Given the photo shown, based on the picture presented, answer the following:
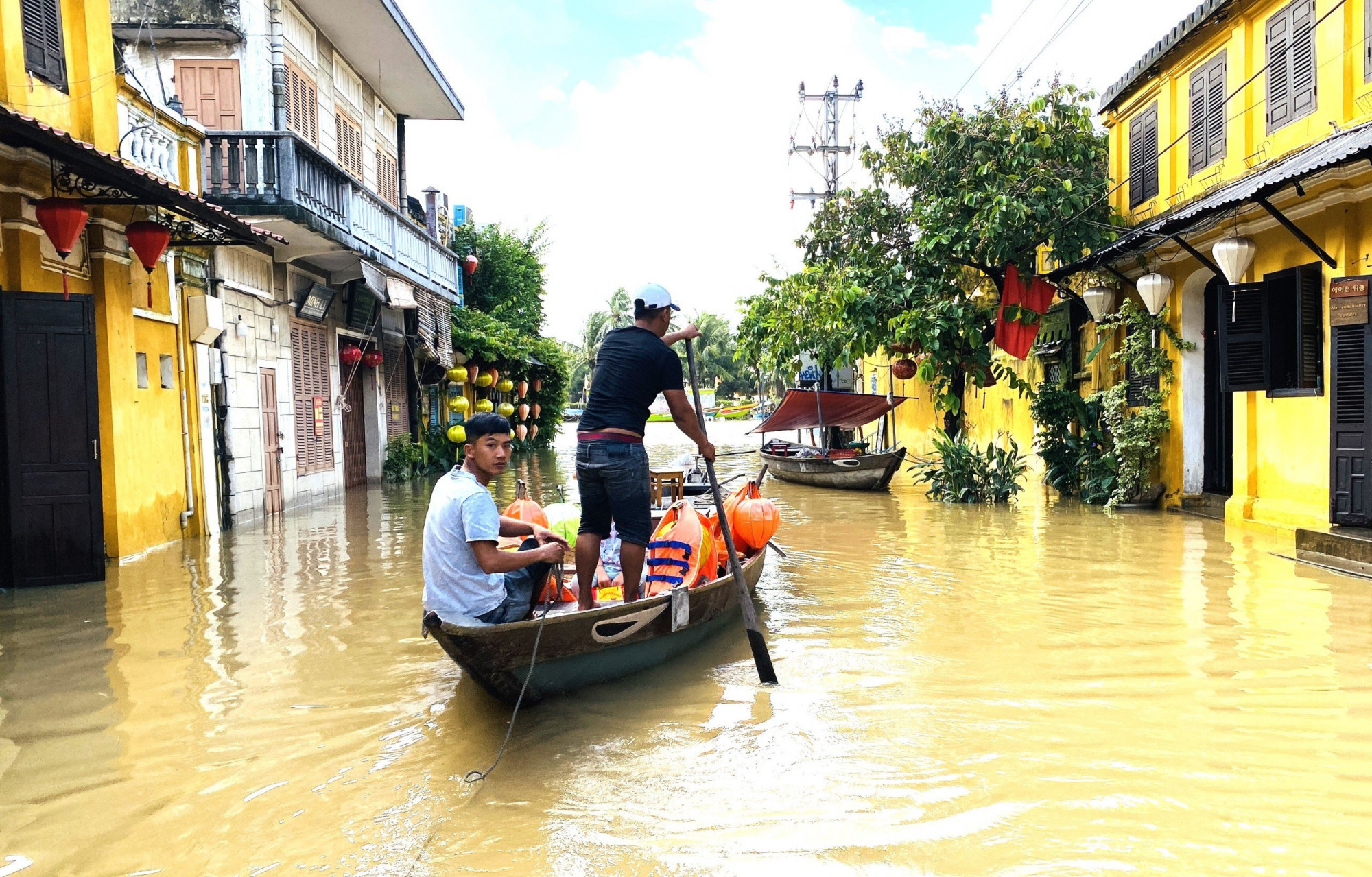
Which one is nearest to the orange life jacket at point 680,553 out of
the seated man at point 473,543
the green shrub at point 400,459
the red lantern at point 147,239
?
the seated man at point 473,543

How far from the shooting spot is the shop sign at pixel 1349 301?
870 cm

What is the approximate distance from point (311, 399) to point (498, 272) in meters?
12.7

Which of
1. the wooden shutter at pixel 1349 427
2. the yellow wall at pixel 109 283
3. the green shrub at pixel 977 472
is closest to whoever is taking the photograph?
the yellow wall at pixel 109 283

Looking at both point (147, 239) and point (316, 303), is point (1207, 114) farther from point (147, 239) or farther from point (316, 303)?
point (316, 303)

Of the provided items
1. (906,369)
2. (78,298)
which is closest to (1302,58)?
(906,369)

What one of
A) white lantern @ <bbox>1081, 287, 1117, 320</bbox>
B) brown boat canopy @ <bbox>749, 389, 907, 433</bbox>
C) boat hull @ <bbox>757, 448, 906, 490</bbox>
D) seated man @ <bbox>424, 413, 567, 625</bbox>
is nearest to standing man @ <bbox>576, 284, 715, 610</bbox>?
seated man @ <bbox>424, 413, 567, 625</bbox>

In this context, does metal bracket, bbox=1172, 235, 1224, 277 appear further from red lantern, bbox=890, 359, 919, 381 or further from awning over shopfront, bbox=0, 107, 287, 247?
awning over shopfront, bbox=0, 107, 287, 247

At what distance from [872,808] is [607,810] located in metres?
1.06

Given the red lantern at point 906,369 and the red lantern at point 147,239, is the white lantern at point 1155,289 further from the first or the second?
the red lantern at point 147,239

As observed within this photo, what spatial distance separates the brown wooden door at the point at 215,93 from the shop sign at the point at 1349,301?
1329 cm

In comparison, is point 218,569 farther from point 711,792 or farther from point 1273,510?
point 1273,510

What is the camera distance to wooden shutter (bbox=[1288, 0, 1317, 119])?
31.5 feet

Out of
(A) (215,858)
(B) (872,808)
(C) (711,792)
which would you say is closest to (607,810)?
(C) (711,792)

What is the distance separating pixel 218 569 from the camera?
919cm
